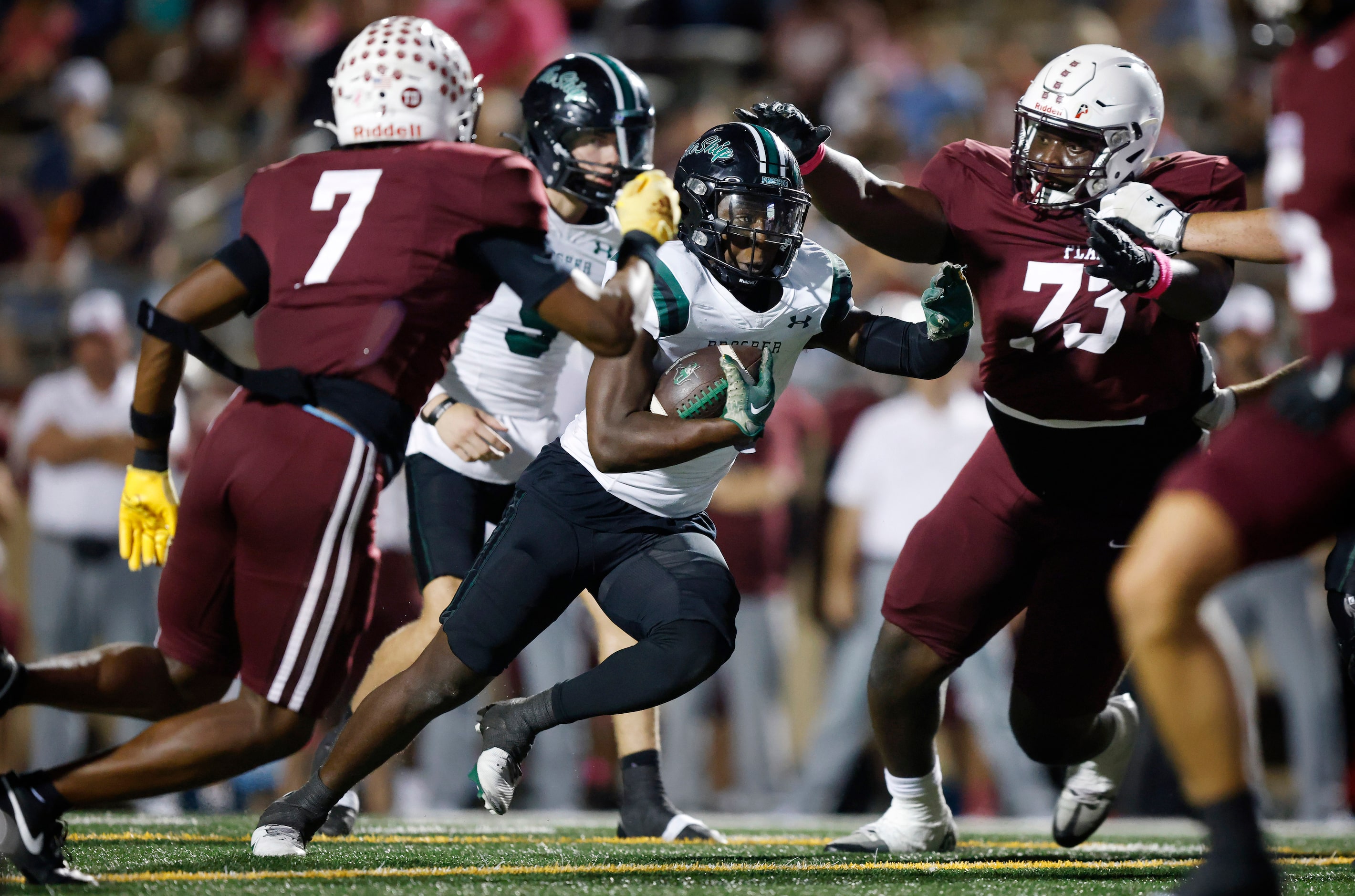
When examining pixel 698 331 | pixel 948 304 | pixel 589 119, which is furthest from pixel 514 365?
pixel 948 304

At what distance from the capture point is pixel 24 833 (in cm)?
310

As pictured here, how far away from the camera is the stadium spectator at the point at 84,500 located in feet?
22.1

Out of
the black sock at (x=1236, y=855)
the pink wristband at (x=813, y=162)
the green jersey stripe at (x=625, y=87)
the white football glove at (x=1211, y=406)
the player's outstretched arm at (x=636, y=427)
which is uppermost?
the green jersey stripe at (x=625, y=87)

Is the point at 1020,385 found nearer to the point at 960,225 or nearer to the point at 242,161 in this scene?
the point at 960,225

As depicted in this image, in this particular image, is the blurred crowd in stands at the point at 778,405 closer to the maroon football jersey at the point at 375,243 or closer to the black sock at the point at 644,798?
the black sock at the point at 644,798

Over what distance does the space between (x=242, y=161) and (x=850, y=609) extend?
497 cm

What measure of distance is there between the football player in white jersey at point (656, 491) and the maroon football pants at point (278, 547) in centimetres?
24

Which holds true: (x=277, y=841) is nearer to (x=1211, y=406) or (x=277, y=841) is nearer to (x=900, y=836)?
(x=900, y=836)

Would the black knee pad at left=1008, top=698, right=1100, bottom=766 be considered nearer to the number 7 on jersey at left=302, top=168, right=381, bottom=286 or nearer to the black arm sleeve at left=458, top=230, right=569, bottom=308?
the black arm sleeve at left=458, top=230, right=569, bottom=308

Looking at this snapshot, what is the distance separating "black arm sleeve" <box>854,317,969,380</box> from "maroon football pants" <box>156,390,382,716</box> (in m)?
1.26

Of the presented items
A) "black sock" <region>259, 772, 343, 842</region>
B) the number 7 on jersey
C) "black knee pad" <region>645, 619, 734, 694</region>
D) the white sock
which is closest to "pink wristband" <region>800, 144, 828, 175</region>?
the number 7 on jersey

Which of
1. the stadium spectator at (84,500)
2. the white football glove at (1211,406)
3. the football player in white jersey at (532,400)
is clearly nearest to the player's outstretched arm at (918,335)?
the white football glove at (1211,406)

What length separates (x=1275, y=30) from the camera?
286 centimetres

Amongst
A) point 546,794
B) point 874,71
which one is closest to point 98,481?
point 546,794
